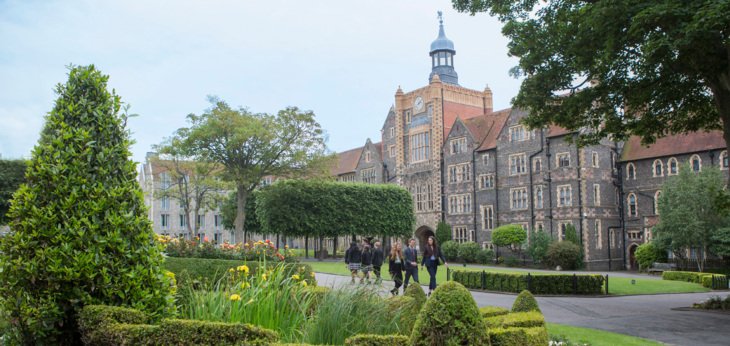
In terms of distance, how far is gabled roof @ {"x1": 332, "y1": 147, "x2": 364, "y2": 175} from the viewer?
73.3 metres

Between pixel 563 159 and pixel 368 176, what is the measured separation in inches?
1040

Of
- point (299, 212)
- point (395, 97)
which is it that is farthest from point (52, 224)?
point (395, 97)

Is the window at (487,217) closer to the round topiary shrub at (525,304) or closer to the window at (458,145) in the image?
the window at (458,145)

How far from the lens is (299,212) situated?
170 feet

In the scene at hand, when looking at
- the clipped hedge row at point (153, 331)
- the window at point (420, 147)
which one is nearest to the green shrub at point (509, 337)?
the clipped hedge row at point (153, 331)

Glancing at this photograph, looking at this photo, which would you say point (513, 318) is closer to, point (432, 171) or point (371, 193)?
point (371, 193)

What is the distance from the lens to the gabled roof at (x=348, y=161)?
73275mm

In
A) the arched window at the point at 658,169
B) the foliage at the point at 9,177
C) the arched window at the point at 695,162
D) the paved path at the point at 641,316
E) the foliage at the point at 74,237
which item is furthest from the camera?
the arched window at the point at 658,169

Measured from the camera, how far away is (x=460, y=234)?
181ft

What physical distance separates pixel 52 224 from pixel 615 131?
55.6 ft

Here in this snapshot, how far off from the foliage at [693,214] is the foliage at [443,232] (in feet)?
66.5

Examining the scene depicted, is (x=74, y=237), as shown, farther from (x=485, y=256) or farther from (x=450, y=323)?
(x=485, y=256)

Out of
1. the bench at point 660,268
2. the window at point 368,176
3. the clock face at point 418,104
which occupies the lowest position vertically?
the bench at point 660,268

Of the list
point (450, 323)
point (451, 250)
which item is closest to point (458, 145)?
point (451, 250)
